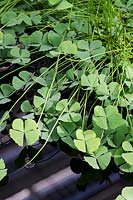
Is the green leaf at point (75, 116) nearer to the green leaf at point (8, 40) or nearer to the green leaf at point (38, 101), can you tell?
the green leaf at point (38, 101)

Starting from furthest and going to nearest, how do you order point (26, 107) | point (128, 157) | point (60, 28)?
1. point (60, 28)
2. point (26, 107)
3. point (128, 157)

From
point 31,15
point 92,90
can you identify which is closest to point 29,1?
point 31,15

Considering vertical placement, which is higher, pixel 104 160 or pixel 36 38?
pixel 36 38

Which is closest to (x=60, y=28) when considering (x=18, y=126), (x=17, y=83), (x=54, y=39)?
(x=54, y=39)

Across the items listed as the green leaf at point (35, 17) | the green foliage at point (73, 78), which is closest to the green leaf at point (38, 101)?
the green foliage at point (73, 78)

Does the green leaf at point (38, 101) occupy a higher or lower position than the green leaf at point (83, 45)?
lower

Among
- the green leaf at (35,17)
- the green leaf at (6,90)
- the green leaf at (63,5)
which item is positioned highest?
the green leaf at (63,5)

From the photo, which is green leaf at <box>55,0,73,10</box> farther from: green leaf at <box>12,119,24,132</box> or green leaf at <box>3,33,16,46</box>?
green leaf at <box>12,119,24,132</box>

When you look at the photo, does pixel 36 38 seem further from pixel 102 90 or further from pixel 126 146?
pixel 126 146

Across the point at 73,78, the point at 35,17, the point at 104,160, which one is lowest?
the point at 104,160

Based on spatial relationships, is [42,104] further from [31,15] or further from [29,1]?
[29,1]

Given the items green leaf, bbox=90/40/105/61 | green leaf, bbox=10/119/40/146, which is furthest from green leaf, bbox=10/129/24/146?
green leaf, bbox=90/40/105/61
